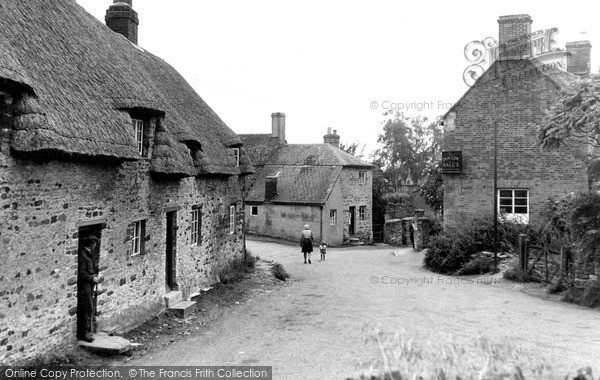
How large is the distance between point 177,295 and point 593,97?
37.9 feet

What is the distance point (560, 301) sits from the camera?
13797mm

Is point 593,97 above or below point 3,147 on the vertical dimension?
above

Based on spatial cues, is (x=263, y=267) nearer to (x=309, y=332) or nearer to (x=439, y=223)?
(x=309, y=332)

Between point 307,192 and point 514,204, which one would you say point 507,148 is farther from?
point 307,192

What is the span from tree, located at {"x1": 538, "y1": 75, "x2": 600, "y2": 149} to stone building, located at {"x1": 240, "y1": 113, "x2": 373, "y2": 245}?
1834 centimetres

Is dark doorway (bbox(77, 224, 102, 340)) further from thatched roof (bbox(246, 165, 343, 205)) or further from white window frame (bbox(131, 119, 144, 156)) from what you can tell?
thatched roof (bbox(246, 165, 343, 205))

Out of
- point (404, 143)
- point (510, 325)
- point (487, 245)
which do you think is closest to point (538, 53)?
point (487, 245)

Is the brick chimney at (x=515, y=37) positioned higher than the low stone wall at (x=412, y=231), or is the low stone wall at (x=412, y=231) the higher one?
the brick chimney at (x=515, y=37)

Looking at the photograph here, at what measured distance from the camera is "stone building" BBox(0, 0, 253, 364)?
7.59 meters

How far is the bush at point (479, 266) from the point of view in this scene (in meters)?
18.5

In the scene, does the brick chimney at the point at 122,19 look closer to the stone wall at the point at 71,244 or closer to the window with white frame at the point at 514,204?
the stone wall at the point at 71,244

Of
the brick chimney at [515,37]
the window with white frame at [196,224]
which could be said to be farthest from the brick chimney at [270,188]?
the window with white frame at [196,224]

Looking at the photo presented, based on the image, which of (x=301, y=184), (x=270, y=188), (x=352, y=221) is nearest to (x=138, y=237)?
(x=270, y=188)

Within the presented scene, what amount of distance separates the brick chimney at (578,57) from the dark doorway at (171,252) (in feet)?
63.9
